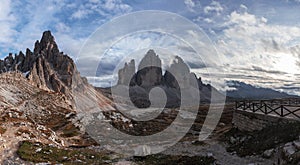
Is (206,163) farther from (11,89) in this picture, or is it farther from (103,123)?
(11,89)

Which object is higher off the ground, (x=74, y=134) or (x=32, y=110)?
(x=32, y=110)

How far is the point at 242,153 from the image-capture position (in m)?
28.3

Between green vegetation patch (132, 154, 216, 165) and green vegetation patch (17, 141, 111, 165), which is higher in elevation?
green vegetation patch (17, 141, 111, 165)

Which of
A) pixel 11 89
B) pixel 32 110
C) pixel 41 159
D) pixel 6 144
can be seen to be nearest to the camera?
pixel 41 159

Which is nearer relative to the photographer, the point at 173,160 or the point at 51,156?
the point at 173,160

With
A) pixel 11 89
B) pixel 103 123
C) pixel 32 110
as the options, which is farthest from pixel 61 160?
pixel 11 89

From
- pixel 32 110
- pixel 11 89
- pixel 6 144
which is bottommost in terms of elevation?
pixel 6 144

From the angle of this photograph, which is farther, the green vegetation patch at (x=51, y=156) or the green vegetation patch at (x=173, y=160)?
the green vegetation patch at (x=51, y=156)

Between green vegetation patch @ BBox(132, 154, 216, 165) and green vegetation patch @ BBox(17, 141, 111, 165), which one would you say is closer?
green vegetation patch @ BBox(132, 154, 216, 165)

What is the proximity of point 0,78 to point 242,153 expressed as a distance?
139m

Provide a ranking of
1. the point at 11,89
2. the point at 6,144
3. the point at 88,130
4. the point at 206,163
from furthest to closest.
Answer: the point at 11,89, the point at 88,130, the point at 6,144, the point at 206,163

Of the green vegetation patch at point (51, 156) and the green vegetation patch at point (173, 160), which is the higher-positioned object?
the green vegetation patch at point (51, 156)

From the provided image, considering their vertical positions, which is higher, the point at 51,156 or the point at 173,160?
the point at 51,156

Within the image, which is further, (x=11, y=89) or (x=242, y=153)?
(x=11, y=89)
